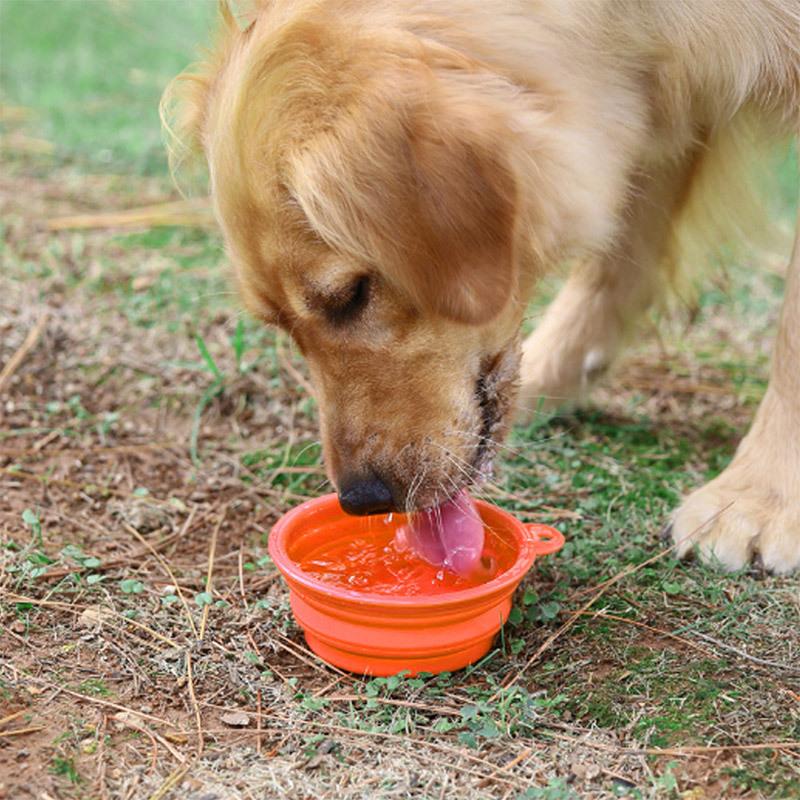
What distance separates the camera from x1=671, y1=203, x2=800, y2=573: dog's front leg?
2609mm

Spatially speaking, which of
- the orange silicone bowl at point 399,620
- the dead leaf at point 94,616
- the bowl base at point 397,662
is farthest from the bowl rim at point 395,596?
the dead leaf at point 94,616

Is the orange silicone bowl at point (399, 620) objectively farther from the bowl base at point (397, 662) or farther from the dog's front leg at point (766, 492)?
the dog's front leg at point (766, 492)

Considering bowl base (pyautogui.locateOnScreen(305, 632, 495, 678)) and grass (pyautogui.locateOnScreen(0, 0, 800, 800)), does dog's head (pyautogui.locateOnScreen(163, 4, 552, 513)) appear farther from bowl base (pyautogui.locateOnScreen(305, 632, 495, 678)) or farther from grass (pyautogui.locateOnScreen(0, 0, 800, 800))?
grass (pyautogui.locateOnScreen(0, 0, 800, 800))

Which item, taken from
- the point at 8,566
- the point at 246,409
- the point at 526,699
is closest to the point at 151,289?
the point at 246,409

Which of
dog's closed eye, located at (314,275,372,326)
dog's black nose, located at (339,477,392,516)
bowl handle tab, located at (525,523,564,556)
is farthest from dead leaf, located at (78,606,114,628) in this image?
bowl handle tab, located at (525,523,564,556)

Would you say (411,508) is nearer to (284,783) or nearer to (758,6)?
(284,783)

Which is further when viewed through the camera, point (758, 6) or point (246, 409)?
point (246, 409)

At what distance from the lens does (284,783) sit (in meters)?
1.92

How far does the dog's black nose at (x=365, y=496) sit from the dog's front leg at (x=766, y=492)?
76cm

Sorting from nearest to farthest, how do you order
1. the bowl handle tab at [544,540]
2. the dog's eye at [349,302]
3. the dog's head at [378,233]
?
the dog's head at [378,233], the dog's eye at [349,302], the bowl handle tab at [544,540]

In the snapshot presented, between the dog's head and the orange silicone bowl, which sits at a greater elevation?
the dog's head

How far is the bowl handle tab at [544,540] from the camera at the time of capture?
7.68ft

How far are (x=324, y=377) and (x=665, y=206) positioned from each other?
138 cm

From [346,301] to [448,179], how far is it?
0.32 metres
